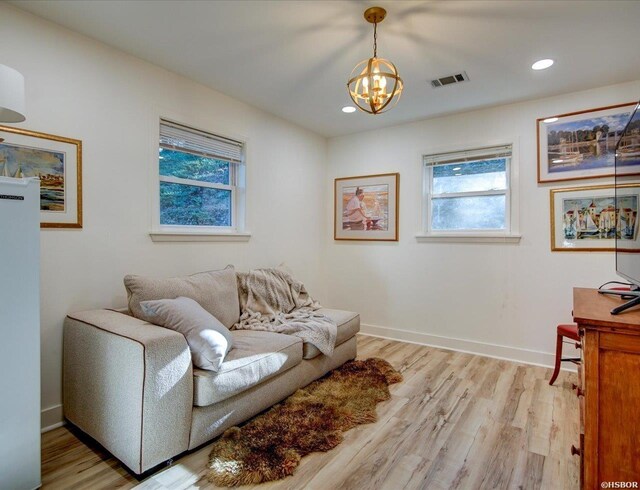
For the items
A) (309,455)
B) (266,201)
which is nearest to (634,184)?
(309,455)

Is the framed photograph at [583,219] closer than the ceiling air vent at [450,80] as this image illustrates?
No

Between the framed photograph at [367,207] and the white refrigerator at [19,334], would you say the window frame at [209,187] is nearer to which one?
the white refrigerator at [19,334]

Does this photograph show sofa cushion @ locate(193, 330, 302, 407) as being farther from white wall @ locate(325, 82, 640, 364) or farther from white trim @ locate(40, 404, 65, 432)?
white wall @ locate(325, 82, 640, 364)

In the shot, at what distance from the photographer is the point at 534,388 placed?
277 cm

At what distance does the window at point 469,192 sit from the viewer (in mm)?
3525

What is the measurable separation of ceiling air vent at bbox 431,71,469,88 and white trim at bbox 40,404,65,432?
3743mm

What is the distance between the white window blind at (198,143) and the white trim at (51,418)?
2025mm

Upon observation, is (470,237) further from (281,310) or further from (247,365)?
(247,365)

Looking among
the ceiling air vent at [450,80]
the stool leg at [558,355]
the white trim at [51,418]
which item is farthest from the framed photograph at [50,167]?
the stool leg at [558,355]

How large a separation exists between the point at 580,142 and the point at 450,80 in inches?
52.7

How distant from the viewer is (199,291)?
2562 mm

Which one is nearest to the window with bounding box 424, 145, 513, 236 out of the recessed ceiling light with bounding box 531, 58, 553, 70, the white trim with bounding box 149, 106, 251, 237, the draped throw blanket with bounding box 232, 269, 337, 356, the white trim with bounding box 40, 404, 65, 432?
the recessed ceiling light with bounding box 531, 58, 553, 70

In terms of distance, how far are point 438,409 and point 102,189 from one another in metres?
2.85

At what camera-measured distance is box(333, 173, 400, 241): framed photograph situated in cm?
415
